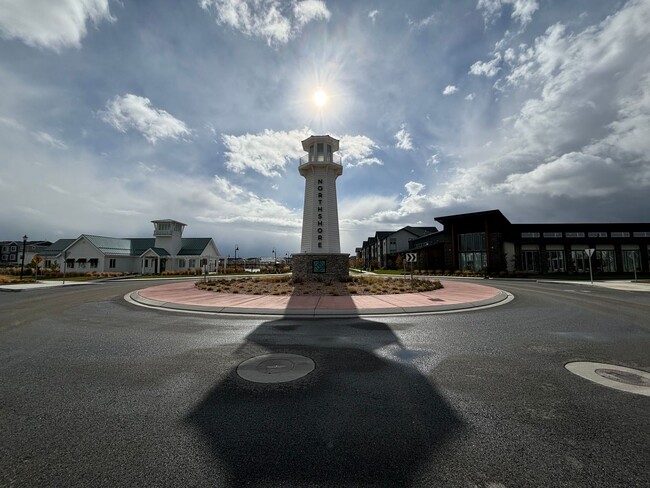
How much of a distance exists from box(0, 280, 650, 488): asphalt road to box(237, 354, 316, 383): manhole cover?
0.61ft

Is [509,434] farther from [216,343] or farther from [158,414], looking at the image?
[216,343]

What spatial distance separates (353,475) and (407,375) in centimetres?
252

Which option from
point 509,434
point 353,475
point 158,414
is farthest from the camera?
point 158,414

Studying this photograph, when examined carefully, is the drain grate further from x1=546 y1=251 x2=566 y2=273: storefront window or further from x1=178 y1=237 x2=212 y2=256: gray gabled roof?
x1=178 y1=237 x2=212 y2=256: gray gabled roof

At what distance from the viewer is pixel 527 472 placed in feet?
8.01

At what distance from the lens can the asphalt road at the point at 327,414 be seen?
2459 millimetres

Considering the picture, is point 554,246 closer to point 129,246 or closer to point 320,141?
point 320,141

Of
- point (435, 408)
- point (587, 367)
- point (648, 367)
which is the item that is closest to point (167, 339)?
point (435, 408)

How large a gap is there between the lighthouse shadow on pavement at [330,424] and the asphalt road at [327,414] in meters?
0.02

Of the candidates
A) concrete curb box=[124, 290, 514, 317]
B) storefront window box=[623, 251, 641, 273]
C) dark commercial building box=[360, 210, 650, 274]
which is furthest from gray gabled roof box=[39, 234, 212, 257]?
storefront window box=[623, 251, 641, 273]

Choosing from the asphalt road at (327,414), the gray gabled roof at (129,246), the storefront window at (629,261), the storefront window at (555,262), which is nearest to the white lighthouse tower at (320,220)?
the asphalt road at (327,414)

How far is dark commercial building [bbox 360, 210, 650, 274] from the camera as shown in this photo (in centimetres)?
3697

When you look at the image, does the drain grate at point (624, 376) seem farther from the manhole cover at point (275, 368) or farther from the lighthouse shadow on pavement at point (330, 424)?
the manhole cover at point (275, 368)

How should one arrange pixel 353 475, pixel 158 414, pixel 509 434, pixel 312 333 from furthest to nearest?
pixel 312 333 → pixel 158 414 → pixel 509 434 → pixel 353 475
